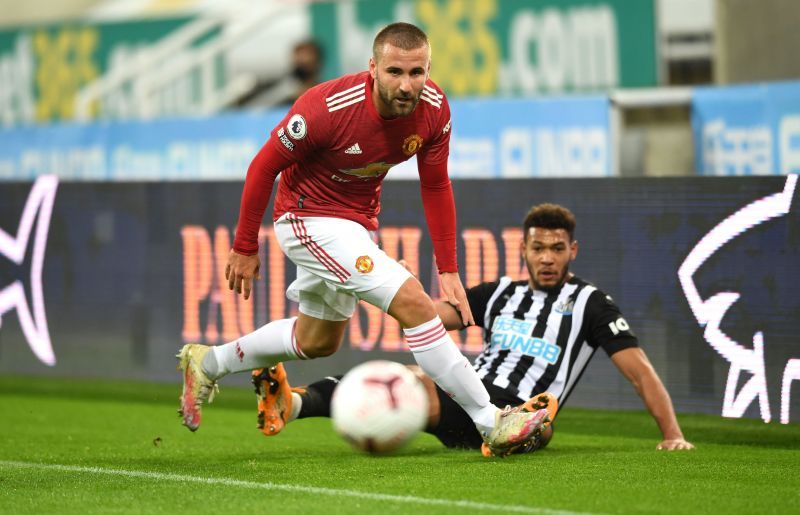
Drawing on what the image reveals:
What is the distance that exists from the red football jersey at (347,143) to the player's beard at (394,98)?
0.27 feet

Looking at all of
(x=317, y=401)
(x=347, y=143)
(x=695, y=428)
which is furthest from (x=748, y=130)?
(x=347, y=143)

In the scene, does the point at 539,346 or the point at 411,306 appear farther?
the point at 539,346

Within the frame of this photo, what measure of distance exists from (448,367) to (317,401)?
38.2 inches

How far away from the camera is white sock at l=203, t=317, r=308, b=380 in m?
5.81

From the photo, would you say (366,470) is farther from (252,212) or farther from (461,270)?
(461,270)

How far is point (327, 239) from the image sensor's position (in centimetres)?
535

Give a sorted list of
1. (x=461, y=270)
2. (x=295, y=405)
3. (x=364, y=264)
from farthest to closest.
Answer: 1. (x=461, y=270)
2. (x=295, y=405)
3. (x=364, y=264)

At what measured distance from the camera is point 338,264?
5.30 meters

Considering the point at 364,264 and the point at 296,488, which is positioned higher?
the point at 364,264

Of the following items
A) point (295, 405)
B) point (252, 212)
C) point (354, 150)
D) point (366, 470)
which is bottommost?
point (366, 470)

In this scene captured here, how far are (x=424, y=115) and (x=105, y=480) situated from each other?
1.93m

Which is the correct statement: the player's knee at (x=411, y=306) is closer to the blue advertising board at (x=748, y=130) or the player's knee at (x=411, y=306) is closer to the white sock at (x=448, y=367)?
the white sock at (x=448, y=367)

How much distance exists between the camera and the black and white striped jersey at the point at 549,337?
5941 millimetres

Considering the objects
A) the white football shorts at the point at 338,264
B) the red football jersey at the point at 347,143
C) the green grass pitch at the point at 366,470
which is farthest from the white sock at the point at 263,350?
the red football jersey at the point at 347,143
